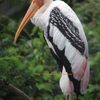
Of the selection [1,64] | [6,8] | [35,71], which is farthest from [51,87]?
[6,8]

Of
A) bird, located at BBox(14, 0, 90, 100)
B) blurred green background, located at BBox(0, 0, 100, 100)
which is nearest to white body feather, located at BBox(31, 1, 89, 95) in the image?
bird, located at BBox(14, 0, 90, 100)

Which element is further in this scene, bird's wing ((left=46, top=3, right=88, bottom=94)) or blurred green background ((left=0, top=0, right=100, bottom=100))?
blurred green background ((left=0, top=0, right=100, bottom=100))

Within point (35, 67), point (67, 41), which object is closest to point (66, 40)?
point (67, 41)

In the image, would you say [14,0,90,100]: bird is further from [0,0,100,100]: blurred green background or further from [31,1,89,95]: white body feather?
[0,0,100,100]: blurred green background

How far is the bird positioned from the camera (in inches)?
265

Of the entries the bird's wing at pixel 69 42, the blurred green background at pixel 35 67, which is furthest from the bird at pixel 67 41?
the blurred green background at pixel 35 67

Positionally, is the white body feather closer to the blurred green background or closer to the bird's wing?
the bird's wing

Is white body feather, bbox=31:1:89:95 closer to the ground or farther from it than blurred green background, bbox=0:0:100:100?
farther from it

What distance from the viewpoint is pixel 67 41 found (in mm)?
6773

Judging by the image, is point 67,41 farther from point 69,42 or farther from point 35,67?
point 35,67

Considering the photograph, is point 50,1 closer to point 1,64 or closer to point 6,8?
point 1,64

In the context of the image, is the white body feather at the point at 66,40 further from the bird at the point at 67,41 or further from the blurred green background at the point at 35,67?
the blurred green background at the point at 35,67

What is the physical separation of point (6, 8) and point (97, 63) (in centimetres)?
412

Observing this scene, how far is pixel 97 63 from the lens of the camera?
8.08 m
